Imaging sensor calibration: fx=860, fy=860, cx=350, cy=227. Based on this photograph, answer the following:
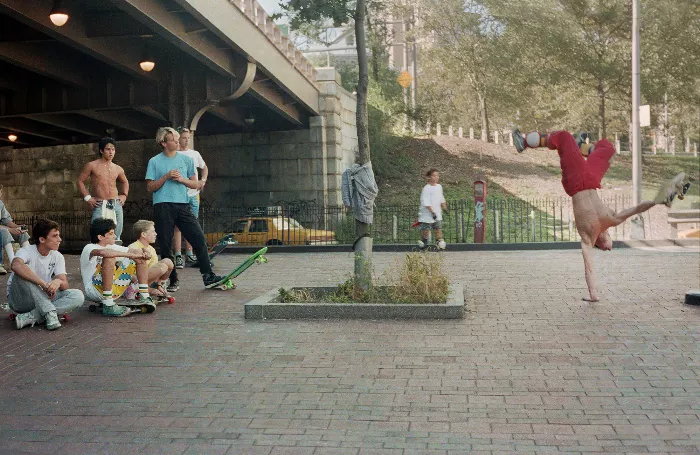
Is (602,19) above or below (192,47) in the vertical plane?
above

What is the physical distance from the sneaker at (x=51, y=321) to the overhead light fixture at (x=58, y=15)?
A: 283 inches

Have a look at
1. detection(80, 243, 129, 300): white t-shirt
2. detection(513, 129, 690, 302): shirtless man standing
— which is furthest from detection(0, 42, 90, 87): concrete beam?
detection(513, 129, 690, 302): shirtless man standing

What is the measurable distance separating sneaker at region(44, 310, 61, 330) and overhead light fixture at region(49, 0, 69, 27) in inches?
283

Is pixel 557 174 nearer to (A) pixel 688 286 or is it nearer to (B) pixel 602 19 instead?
(B) pixel 602 19

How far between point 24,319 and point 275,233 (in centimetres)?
1389

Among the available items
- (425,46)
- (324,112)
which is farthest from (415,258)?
(425,46)

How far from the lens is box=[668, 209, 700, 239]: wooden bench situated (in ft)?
66.7

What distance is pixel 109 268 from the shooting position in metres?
9.00

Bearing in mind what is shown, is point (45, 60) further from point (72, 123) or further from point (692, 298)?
point (692, 298)

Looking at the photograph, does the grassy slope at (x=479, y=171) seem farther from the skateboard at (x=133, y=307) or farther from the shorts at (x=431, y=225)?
the skateboard at (x=133, y=307)

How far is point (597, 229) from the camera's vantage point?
9.65 m

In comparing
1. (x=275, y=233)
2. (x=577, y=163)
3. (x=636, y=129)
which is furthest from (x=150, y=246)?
(x=636, y=129)

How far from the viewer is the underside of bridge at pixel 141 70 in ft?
51.5

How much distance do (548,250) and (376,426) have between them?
14.3m
